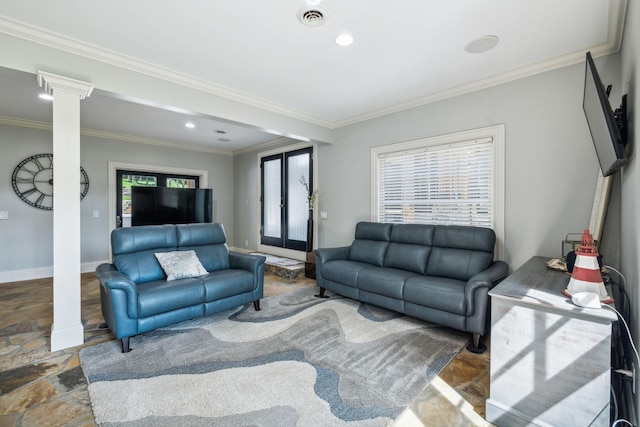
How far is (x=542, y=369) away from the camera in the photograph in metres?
1.52

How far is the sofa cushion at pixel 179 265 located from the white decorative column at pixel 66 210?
723 millimetres

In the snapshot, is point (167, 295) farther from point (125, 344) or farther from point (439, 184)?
point (439, 184)

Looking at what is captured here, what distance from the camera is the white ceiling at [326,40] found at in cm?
207

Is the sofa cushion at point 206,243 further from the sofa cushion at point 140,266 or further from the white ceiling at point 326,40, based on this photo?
the white ceiling at point 326,40

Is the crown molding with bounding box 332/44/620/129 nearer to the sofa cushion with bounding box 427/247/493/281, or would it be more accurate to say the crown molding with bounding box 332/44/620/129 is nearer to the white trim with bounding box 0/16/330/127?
the white trim with bounding box 0/16/330/127

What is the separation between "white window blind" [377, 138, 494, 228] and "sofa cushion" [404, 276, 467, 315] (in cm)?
94

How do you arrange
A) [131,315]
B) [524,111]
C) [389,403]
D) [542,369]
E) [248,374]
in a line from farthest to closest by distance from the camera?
[524,111] < [131,315] < [248,374] < [389,403] < [542,369]

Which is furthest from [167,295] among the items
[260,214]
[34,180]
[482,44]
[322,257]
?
[34,180]

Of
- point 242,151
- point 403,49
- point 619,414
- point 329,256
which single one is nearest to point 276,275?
point 329,256

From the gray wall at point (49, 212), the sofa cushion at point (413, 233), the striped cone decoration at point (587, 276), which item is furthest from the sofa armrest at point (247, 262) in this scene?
the gray wall at point (49, 212)

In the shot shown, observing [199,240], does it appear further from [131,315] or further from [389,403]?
[389,403]

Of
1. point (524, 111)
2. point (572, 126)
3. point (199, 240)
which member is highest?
point (524, 111)

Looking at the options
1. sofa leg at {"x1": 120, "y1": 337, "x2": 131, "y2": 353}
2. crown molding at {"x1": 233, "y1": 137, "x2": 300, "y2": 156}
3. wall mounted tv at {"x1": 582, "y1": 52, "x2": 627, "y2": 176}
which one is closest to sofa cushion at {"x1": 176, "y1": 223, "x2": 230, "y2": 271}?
sofa leg at {"x1": 120, "y1": 337, "x2": 131, "y2": 353}

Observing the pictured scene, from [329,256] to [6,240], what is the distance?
5133 mm
